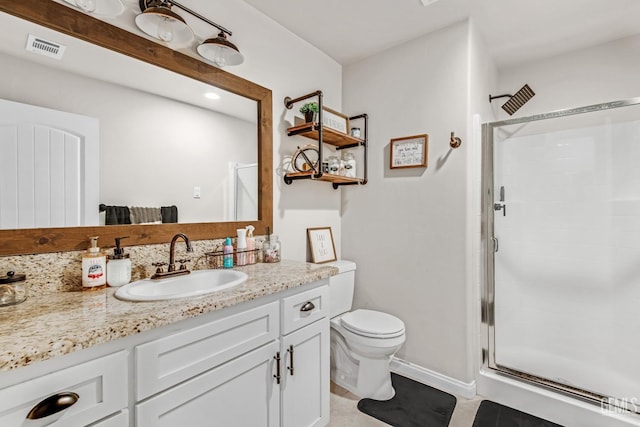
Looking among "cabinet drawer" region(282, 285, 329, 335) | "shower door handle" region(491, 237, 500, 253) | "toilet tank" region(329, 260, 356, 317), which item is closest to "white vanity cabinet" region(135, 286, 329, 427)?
"cabinet drawer" region(282, 285, 329, 335)

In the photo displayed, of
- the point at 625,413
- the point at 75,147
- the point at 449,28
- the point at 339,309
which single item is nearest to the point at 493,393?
the point at 625,413

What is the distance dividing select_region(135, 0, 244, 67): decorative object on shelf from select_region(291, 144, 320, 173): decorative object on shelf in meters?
0.64

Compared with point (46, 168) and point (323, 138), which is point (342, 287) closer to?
point (323, 138)

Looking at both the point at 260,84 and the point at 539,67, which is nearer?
the point at 260,84

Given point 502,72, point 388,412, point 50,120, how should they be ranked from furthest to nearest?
point 502,72 < point 388,412 < point 50,120

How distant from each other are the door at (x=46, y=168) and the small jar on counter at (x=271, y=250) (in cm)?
84

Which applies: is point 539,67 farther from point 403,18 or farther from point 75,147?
point 75,147

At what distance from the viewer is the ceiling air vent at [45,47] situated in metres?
1.14

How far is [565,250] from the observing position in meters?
2.16

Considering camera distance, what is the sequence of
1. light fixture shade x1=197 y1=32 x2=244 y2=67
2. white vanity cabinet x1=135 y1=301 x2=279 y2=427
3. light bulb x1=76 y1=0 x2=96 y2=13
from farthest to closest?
1. light fixture shade x1=197 y1=32 x2=244 y2=67
2. light bulb x1=76 y1=0 x2=96 y2=13
3. white vanity cabinet x1=135 y1=301 x2=279 y2=427

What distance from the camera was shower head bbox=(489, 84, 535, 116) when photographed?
244 centimetres

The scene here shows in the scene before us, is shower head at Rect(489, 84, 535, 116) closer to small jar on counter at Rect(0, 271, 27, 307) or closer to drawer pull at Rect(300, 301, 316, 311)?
drawer pull at Rect(300, 301, 316, 311)

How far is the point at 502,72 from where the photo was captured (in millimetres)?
2645

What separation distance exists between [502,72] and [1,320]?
3.41 m
